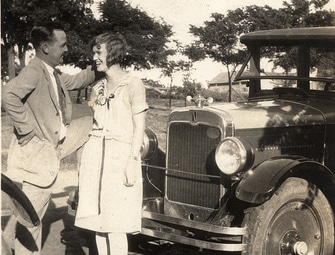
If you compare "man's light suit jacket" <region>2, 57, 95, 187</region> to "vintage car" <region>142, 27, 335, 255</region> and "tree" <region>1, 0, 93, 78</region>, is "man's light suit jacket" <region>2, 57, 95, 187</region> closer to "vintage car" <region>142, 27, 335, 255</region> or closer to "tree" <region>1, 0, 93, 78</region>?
"vintage car" <region>142, 27, 335, 255</region>

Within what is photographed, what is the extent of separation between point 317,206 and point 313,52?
1.63 meters

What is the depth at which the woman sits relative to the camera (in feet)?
11.8

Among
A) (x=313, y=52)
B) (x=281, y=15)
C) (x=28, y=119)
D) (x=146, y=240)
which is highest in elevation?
(x=281, y=15)

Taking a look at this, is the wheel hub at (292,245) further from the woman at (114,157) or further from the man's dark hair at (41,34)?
the man's dark hair at (41,34)

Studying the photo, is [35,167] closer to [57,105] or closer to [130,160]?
[57,105]

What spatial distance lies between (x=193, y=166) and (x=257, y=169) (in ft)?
2.14

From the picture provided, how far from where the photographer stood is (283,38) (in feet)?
16.6

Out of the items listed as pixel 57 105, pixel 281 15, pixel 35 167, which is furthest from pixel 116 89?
pixel 281 15

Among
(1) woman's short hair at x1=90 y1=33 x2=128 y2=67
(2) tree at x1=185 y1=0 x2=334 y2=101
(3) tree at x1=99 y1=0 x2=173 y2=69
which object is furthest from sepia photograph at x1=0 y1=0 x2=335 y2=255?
(3) tree at x1=99 y1=0 x2=173 y2=69

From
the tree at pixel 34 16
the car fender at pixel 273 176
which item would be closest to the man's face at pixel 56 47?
the car fender at pixel 273 176

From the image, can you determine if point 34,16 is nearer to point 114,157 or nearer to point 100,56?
point 100,56

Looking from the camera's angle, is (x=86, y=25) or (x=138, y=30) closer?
(x=138, y=30)

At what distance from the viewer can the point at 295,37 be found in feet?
16.2

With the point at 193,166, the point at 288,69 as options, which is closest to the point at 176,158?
the point at 193,166
